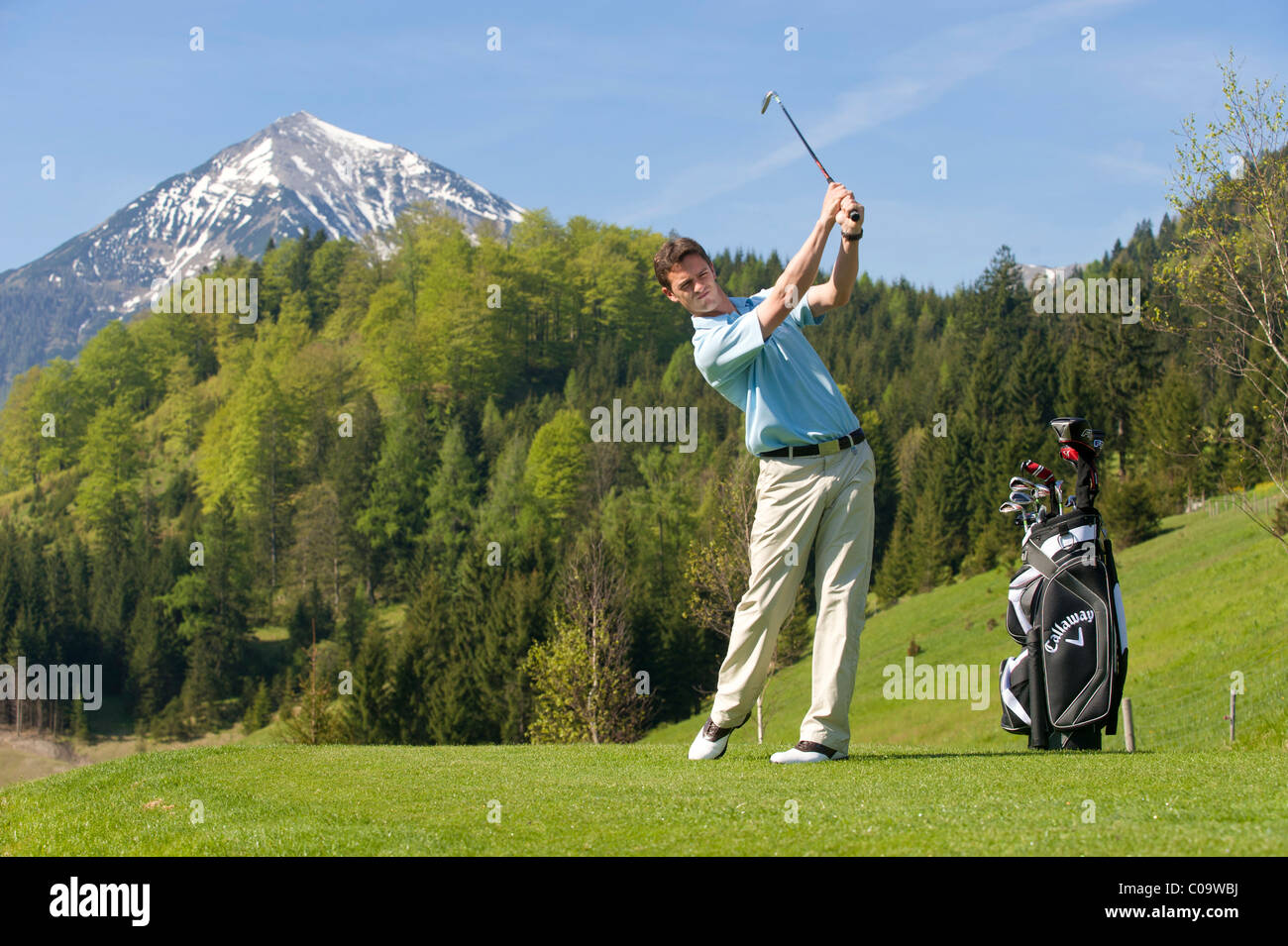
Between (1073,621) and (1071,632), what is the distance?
0.26ft

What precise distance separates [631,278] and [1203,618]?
107135mm

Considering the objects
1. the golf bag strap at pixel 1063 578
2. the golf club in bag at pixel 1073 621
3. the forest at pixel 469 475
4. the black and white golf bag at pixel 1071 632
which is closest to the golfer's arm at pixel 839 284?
the golf club in bag at pixel 1073 621

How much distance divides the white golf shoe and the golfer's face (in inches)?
105

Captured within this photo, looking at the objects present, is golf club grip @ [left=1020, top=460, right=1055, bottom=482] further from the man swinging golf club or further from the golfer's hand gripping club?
the golfer's hand gripping club

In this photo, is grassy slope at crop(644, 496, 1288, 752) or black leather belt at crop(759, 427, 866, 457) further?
grassy slope at crop(644, 496, 1288, 752)

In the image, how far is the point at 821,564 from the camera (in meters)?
6.88

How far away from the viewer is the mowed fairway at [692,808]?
416cm

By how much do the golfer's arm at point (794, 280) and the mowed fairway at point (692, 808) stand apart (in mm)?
2418

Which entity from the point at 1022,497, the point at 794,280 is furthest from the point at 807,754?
the point at 1022,497

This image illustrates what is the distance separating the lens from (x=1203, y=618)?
32.0m

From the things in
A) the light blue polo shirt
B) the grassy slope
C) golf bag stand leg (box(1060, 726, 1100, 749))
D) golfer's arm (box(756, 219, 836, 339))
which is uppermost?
golfer's arm (box(756, 219, 836, 339))

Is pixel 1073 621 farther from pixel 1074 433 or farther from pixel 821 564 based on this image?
pixel 821 564

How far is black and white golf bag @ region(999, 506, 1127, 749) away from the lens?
313 inches

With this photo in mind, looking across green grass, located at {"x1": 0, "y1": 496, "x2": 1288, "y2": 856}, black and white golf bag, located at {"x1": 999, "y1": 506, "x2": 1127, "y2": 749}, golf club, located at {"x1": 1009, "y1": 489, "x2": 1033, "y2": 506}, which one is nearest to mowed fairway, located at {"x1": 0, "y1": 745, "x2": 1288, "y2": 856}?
green grass, located at {"x1": 0, "y1": 496, "x2": 1288, "y2": 856}
